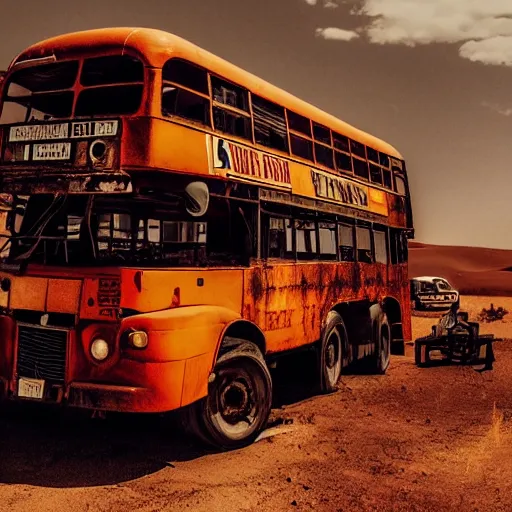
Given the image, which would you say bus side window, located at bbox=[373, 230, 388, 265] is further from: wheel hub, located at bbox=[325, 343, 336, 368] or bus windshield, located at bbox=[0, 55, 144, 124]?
bus windshield, located at bbox=[0, 55, 144, 124]

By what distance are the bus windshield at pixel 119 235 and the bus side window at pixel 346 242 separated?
12.2ft

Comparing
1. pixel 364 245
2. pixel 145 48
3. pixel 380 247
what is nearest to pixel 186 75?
pixel 145 48

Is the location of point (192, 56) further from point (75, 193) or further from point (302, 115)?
point (302, 115)

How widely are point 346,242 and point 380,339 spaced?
2.43 metres

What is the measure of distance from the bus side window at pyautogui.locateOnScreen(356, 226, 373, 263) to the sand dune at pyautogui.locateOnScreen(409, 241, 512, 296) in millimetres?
32905

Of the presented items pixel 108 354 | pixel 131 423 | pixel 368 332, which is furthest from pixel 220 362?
pixel 368 332

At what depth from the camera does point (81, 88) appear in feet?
20.0

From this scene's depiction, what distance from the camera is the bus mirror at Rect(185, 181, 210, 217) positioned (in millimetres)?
5707

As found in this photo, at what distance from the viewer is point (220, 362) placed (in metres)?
5.96

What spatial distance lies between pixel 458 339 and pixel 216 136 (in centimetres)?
794

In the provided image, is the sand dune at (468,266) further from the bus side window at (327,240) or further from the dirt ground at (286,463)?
the dirt ground at (286,463)

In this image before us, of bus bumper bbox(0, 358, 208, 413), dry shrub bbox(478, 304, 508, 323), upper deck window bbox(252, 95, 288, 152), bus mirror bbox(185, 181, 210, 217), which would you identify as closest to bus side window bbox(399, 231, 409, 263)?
upper deck window bbox(252, 95, 288, 152)

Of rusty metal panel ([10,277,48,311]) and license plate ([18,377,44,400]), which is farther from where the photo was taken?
rusty metal panel ([10,277,48,311])

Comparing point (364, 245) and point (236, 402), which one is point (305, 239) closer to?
point (364, 245)
